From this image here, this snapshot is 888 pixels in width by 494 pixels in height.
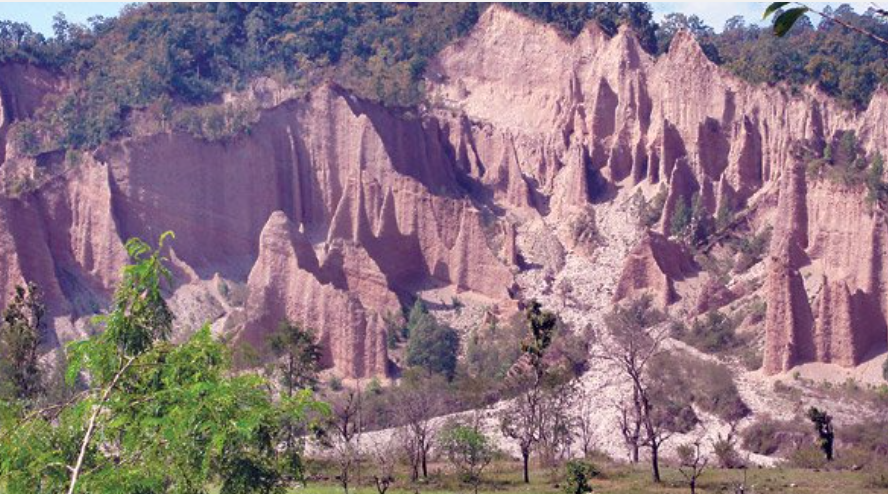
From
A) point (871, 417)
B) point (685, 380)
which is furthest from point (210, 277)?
point (871, 417)

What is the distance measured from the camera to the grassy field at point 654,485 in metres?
33.6

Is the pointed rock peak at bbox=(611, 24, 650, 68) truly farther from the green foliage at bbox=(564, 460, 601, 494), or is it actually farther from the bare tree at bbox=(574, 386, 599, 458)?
the green foliage at bbox=(564, 460, 601, 494)

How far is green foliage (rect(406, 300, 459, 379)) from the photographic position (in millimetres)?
52884

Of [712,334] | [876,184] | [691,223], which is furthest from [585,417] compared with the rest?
[691,223]

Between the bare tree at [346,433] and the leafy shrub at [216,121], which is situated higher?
the leafy shrub at [216,121]

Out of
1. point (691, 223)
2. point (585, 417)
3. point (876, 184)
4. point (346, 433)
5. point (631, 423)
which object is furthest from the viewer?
point (691, 223)

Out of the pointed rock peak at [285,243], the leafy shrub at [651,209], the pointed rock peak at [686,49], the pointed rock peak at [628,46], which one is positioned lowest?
the pointed rock peak at [285,243]

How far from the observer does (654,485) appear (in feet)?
115

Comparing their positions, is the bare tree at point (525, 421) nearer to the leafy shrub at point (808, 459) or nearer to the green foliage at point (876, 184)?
the leafy shrub at point (808, 459)

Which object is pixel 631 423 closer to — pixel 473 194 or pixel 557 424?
pixel 557 424

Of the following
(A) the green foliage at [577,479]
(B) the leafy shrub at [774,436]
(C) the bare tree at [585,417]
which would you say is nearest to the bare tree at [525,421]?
(C) the bare tree at [585,417]

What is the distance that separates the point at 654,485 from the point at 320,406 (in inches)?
794

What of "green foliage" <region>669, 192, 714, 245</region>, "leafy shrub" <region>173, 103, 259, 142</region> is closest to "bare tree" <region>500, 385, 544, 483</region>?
"green foliage" <region>669, 192, 714, 245</region>

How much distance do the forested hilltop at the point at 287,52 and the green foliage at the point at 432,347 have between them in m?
14.6
